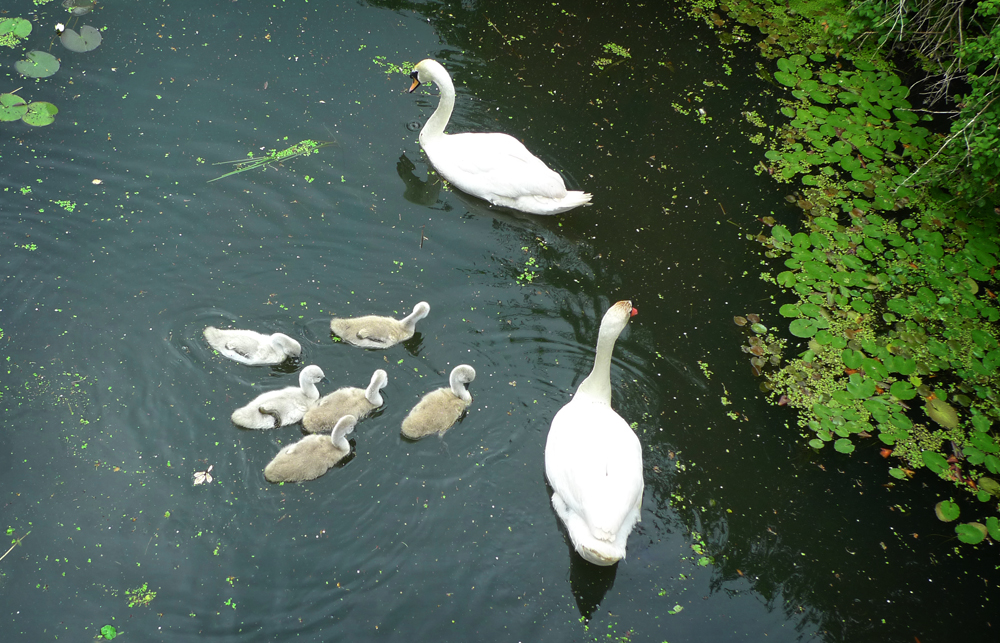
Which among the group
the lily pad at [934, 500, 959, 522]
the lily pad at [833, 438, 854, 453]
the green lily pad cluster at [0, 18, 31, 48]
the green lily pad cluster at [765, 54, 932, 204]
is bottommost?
the green lily pad cluster at [0, 18, 31, 48]

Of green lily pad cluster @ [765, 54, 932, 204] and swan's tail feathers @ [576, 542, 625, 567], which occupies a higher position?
green lily pad cluster @ [765, 54, 932, 204]

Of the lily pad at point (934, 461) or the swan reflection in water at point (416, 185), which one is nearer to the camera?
the lily pad at point (934, 461)

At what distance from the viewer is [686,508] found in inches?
175

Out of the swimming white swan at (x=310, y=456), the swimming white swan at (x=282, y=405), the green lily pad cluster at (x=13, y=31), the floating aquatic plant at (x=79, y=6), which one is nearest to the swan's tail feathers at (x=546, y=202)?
the swimming white swan at (x=282, y=405)

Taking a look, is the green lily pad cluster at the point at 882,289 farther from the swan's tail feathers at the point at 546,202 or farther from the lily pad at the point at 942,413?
the swan's tail feathers at the point at 546,202

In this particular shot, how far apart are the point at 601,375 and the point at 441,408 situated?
1149 mm

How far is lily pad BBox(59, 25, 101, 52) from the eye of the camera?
6.36m

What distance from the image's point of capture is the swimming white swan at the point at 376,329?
15.7 feet

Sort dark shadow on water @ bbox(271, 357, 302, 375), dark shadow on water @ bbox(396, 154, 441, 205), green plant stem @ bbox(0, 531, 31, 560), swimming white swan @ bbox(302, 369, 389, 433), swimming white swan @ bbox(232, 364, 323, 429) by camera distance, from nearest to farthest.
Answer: green plant stem @ bbox(0, 531, 31, 560)
swimming white swan @ bbox(232, 364, 323, 429)
swimming white swan @ bbox(302, 369, 389, 433)
dark shadow on water @ bbox(271, 357, 302, 375)
dark shadow on water @ bbox(396, 154, 441, 205)

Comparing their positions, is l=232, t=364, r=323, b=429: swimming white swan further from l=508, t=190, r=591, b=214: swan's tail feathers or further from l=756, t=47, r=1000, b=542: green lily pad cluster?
l=756, t=47, r=1000, b=542: green lily pad cluster

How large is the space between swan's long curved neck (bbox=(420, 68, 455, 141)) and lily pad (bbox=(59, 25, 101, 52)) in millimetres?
3491

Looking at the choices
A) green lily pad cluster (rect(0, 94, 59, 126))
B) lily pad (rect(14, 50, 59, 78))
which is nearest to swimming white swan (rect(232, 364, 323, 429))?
green lily pad cluster (rect(0, 94, 59, 126))

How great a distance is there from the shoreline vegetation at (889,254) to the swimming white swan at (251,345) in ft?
12.3

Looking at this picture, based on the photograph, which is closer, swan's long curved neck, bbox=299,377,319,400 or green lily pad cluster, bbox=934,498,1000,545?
swan's long curved neck, bbox=299,377,319,400
